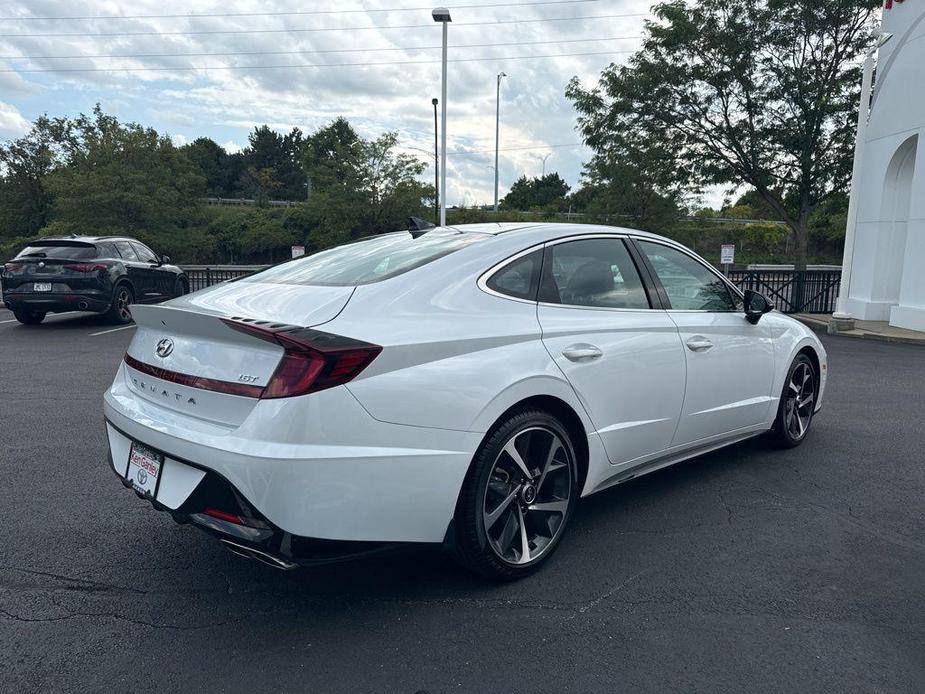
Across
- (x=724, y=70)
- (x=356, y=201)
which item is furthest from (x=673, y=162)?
(x=356, y=201)

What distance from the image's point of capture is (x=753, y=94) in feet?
64.5

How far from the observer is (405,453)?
2686 millimetres

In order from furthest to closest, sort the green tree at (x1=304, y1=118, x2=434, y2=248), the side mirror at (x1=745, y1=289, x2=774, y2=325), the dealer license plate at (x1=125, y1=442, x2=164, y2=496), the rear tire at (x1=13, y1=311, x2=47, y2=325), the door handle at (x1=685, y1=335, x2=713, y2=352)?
the green tree at (x1=304, y1=118, x2=434, y2=248) → the rear tire at (x1=13, y1=311, x2=47, y2=325) → the side mirror at (x1=745, y1=289, x2=774, y2=325) → the door handle at (x1=685, y1=335, x2=713, y2=352) → the dealer license plate at (x1=125, y1=442, x2=164, y2=496)

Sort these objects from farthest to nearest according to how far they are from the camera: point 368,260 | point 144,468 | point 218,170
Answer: point 218,170, point 368,260, point 144,468

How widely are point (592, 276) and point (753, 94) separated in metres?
18.7

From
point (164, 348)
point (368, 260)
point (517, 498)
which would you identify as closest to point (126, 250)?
point (368, 260)

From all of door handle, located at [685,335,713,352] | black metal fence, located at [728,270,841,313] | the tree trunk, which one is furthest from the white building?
door handle, located at [685,335,713,352]

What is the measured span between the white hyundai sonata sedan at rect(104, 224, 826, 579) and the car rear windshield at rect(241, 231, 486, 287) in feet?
0.07

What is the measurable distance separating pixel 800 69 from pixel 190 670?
831 inches

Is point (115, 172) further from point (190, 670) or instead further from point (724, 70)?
point (190, 670)

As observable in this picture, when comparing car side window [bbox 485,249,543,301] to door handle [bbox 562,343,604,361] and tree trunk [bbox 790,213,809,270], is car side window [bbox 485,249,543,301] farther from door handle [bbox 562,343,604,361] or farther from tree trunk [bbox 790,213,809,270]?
tree trunk [bbox 790,213,809,270]

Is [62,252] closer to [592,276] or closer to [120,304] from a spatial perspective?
[120,304]

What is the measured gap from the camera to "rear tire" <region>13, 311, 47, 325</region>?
12427 millimetres

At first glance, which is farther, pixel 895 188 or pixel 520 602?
pixel 895 188
